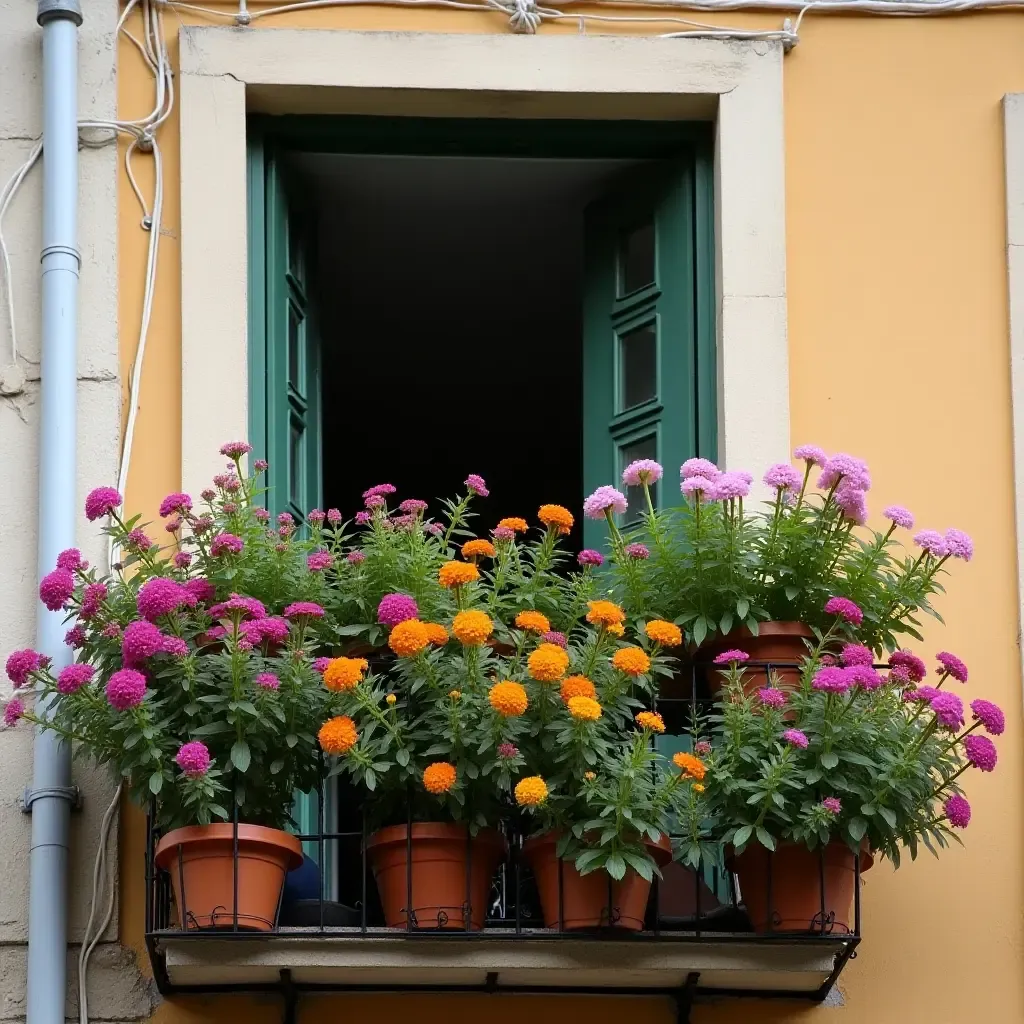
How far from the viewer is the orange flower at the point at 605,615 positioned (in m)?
5.73

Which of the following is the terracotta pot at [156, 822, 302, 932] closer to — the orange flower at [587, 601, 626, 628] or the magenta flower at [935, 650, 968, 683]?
the orange flower at [587, 601, 626, 628]

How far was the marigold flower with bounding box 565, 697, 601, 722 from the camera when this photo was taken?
563 cm

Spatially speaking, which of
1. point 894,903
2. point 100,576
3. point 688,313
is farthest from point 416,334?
point 894,903

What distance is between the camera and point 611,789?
5.68 metres

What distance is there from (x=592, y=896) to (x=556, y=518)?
2.81 feet

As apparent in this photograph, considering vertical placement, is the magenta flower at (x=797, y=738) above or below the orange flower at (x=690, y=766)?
above

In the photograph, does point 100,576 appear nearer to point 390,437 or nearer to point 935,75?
point 935,75

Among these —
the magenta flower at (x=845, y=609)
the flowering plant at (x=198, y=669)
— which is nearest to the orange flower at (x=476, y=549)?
the flowering plant at (x=198, y=669)

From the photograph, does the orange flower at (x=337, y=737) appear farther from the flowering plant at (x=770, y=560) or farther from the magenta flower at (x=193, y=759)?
the flowering plant at (x=770, y=560)

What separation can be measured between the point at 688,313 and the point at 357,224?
1411mm

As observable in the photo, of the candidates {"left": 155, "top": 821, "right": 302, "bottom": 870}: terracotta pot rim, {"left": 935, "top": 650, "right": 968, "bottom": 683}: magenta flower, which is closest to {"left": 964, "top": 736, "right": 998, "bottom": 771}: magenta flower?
{"left": 935, "top": 650, "right": 968, "bottom": 683}: magenta flower

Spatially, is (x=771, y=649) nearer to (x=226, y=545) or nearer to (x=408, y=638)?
(x=408, y=638)

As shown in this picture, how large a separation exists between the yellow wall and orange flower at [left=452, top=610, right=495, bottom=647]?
0.98 metres

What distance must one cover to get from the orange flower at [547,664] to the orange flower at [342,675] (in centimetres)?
38
